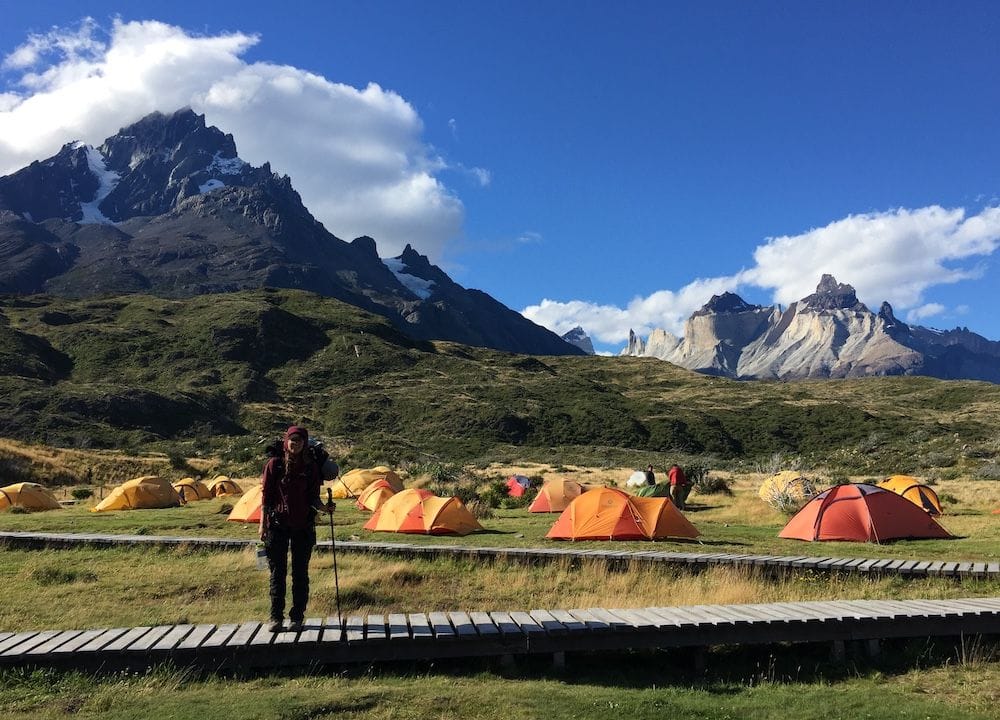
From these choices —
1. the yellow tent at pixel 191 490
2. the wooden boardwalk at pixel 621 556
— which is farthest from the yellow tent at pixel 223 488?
the wooden boardwalk at pixel 621 556

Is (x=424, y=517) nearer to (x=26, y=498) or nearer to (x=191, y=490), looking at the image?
(x=191, y=490)

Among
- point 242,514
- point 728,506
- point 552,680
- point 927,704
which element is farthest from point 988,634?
point 242,514

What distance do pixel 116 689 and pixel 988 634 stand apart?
9228 mm

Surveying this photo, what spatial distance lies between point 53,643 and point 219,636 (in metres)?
1.53

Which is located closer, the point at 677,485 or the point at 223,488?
the point at 677,485

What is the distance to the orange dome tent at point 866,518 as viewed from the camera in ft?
54.4

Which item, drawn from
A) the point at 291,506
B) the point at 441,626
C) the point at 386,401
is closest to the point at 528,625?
the point at 441,626

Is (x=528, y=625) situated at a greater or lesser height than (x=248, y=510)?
greater

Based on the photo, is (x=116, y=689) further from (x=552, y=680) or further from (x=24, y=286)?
(x=24, y=286)

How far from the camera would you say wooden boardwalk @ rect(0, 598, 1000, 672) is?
6.73 m

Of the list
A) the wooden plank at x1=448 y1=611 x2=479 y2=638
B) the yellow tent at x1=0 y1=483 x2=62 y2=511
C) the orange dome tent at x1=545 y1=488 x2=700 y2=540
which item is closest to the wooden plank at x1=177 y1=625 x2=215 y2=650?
the wooden plank at x1=448 y1=611 x2=479 y2=638

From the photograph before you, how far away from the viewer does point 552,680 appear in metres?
7.17

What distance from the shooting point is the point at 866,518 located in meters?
16.7

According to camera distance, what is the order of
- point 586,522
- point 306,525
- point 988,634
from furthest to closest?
point 586,522, point 988,634, point 306,525
